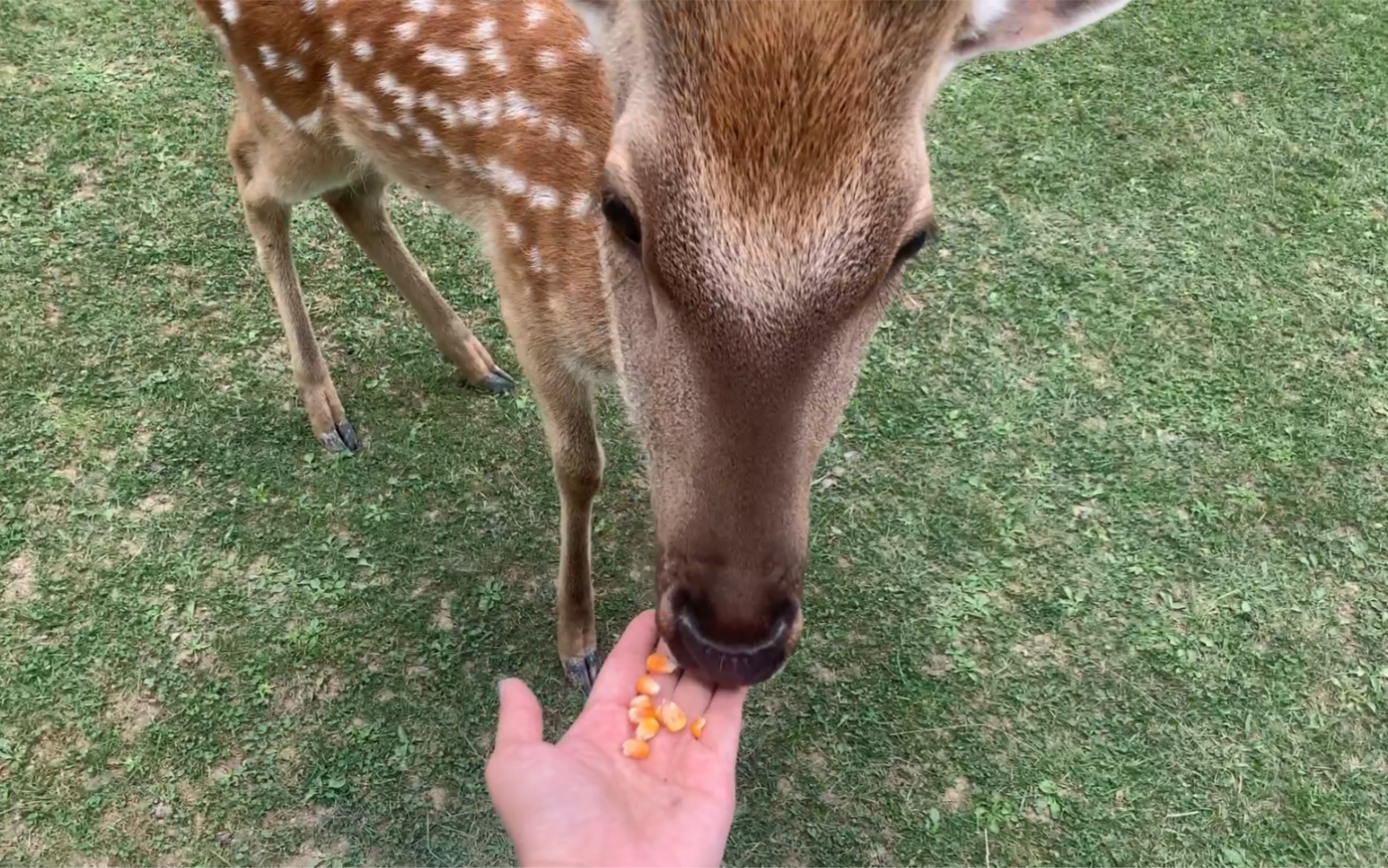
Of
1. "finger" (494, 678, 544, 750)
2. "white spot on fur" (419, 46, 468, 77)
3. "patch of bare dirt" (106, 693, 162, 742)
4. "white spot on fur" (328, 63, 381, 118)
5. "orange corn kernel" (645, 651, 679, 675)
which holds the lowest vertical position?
"patch of bare dirt" (106, 693, 162, 742)

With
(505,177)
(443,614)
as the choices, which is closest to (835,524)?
(443,614)

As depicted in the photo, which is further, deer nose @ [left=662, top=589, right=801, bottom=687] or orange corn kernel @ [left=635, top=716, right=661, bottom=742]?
orange corn kernel @ [left=635, top=716, right=661, bottom=742]

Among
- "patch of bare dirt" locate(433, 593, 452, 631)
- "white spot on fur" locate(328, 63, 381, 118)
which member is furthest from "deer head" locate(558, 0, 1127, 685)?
"patch of bare dirt" locate(433, 593, 452, 631)

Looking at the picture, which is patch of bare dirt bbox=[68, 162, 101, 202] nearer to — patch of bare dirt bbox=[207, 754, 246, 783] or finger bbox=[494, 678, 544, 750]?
patch of bare dirt bbox=[207, 754, 246, 783]

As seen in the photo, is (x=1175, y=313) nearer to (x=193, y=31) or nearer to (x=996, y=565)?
(x=996, y=565)

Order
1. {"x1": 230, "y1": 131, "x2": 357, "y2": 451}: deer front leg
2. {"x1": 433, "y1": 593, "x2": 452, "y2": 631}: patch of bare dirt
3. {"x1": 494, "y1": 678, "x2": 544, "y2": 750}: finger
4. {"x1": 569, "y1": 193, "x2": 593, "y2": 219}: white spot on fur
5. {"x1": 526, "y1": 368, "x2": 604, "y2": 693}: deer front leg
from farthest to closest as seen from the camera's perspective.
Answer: {"x1": 230, "y1": 131, "x2": 357, "y2": 451}: deer front leg → {"x1": 433, "y1": 593, "x2": 452, "y2": 631}: patch of bare dirt → {"x1": 526, "y1": 368, "x2": 604, "y2": 693}: deer front leg → {"x1": 569, "y1": 193, "x2": 593, "y2": 219}: white spot on fur → {"x1": 494, "y1": 678, "x2": 544, "y2": 750}: finger

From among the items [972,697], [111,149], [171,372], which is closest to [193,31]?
[111,149]

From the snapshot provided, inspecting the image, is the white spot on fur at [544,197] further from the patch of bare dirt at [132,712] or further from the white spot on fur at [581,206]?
the patch of bare dirt at [132,712]
